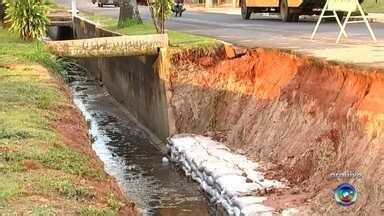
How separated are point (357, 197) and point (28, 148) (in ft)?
14.1

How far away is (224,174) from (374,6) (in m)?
26.9

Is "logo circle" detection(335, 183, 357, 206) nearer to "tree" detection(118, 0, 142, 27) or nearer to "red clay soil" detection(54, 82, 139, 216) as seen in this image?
"red clay soil" detection(54, 82, 139, 216)

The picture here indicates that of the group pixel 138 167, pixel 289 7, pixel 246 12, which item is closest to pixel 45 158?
pixel 138 167

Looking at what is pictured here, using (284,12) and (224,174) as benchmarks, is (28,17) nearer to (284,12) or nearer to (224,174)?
(224,174)

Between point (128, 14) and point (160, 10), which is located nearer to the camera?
point (160, 10)

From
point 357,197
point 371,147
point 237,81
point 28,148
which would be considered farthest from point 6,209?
point 237,81

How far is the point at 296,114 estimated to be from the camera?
1316 cm

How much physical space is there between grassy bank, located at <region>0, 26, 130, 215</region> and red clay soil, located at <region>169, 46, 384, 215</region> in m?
3.33

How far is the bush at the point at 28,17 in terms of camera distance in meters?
A: 20.3

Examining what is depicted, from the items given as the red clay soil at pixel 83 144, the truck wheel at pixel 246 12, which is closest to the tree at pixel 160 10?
the red clay soil at pixel 83 144

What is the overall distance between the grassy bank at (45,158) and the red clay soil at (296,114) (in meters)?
3.33

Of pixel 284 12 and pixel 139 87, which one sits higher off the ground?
pixel 284 12

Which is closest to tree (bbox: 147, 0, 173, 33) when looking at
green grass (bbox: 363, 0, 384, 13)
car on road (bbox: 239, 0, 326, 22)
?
car on road (bbox: 239, 0, 326, 22)

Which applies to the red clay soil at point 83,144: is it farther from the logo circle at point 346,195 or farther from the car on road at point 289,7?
the car on road at point 289,7
